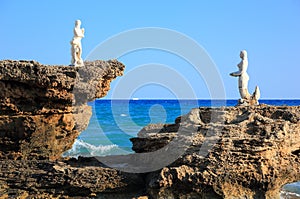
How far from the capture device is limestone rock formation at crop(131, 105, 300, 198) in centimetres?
707

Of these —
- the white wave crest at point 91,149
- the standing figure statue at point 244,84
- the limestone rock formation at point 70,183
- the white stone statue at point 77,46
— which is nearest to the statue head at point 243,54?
the standing figure statue at point 244,84

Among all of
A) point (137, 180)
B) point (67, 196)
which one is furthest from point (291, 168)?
point (67, 196)

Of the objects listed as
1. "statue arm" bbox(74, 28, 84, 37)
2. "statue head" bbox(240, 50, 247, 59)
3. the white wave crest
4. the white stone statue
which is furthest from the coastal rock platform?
the white wave crest

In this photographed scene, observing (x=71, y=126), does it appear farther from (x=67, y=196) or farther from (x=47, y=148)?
(x=67, y=196)

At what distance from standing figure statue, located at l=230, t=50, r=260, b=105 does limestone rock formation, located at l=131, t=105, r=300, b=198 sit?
69.5 inches

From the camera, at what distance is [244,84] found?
31.7 ft

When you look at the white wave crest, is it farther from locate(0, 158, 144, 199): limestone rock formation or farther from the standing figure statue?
locate(0, 158, 144, 199): limestone rock formation

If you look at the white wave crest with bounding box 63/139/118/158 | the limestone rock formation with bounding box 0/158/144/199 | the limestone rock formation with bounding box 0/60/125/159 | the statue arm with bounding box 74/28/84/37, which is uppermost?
the white wave crest with bounding box 63/139/118/158

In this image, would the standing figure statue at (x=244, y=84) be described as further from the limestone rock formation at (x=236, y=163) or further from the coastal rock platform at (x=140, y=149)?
the limestone rock formation at (x=236, y=163)

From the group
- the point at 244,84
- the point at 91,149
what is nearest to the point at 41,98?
the point at 244,84

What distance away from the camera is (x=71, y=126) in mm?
10273

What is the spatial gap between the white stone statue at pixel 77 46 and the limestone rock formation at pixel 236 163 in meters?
3.21

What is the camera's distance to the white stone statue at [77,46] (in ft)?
31.0

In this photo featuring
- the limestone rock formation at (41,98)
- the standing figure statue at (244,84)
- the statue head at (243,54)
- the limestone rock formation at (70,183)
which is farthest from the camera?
the statue head at (243,54)
